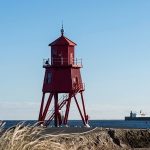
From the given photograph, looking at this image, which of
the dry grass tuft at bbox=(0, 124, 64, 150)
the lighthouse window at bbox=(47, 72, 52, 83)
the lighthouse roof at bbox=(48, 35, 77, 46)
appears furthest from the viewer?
the lighthouse window at bbox=(47, 72, 52, 83)

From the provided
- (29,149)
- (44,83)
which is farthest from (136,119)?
(29,149)

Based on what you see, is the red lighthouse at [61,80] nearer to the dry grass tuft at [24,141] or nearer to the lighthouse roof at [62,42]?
the lighthouse roof at [62,42]

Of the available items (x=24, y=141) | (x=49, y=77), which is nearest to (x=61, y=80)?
(x=49, y=77)

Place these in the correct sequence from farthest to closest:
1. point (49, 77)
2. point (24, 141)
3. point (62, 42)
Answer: point (49, 77), point (62, 42), point (24, 141)

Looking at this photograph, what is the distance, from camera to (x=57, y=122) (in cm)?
5659

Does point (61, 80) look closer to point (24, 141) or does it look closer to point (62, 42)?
point (62, 42)

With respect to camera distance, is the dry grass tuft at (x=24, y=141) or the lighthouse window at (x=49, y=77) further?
the lighthouse window at (x=49, y=77)

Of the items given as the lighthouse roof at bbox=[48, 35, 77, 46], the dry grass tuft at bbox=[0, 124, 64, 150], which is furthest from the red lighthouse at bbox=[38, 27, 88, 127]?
the dry grass tuft at bbox=[0, 124, 64, 150]

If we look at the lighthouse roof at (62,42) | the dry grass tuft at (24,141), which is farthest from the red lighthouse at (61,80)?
the dry grass tuft at (24,141)

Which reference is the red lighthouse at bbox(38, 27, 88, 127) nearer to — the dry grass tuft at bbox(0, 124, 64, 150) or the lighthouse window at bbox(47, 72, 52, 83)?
the lighthouse window at bbox(47, 72, 52, 83)

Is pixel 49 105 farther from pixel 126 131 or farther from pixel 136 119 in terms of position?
pixel 136 119

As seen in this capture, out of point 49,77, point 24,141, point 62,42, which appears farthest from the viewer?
point 49,77

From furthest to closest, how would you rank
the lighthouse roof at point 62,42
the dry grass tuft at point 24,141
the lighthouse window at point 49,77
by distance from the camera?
the lighthouse window at point 49,77, the lighthouse roof at point 62,42, the dry grass tuft at point 24,141

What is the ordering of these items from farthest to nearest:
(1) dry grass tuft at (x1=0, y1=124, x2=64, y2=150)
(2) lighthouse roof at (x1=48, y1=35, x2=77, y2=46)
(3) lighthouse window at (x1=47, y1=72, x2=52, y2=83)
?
(3) lighthouse window at (x1=47, y1=72, x2=52, y2=83) → (2) lighthouse roof at (x1=48, y1=35, x2=77, y2=46) → (1) dry grass tuft at (x1=0, y1=124, x2=64, y2=150)
